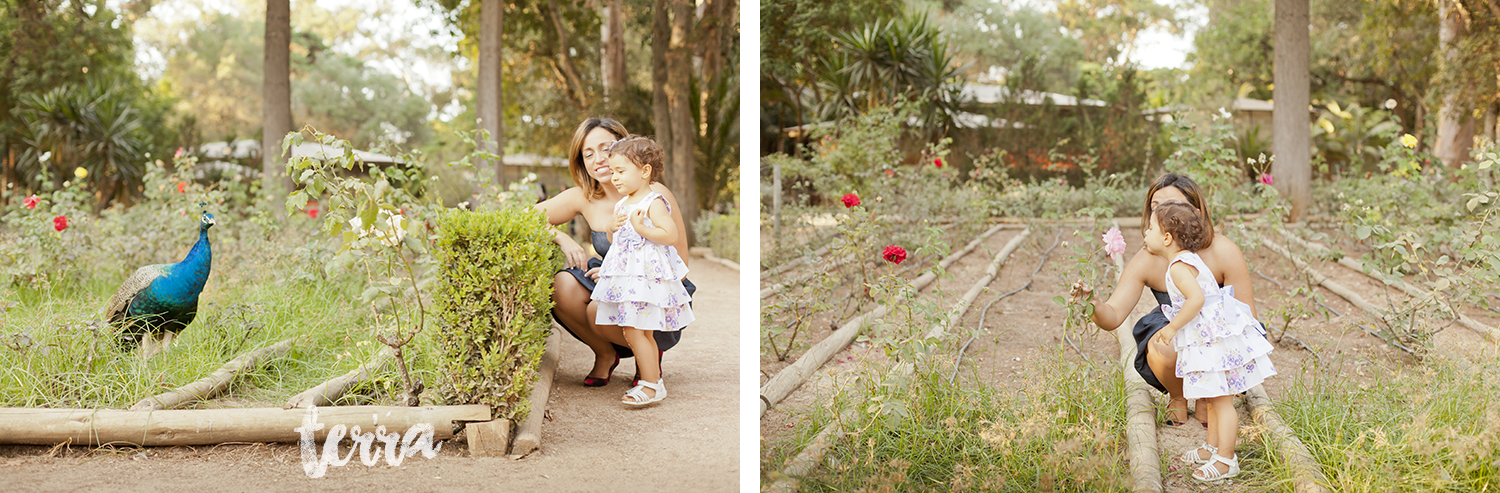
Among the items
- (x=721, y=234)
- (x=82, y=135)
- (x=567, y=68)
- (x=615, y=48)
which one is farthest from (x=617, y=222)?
(x=82, y=135)

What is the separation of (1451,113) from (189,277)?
13181mm

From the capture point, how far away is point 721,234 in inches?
388

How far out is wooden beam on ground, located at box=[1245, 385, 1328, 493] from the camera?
1.99 metres

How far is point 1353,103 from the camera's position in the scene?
17.3m

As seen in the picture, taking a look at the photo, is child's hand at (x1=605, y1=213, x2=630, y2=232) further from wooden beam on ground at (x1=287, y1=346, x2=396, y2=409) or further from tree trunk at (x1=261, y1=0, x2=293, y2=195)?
tree trunk at (x1=261, y1=0, x2=293, y2=195)

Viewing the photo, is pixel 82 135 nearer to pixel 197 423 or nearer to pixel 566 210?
pixel 566 210

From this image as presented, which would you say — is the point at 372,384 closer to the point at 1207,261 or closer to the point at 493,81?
the point at 1207,261

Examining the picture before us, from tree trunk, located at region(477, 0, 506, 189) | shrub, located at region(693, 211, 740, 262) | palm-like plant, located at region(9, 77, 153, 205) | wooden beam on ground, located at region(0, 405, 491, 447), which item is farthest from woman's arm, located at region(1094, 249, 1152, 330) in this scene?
palm-like plant, located at region(9, 77, 153, 205)

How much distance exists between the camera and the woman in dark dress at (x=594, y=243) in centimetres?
326

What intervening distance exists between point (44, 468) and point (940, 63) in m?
11.1

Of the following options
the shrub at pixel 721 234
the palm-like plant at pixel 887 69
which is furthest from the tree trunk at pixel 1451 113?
the shrub at pixel 721 234

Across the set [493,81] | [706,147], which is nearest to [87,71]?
[493,81]

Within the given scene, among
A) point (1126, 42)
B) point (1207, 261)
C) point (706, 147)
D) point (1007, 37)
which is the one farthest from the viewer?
point (1126, 42)

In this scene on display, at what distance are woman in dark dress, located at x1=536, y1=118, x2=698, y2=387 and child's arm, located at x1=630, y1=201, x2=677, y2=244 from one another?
175 millimetres
